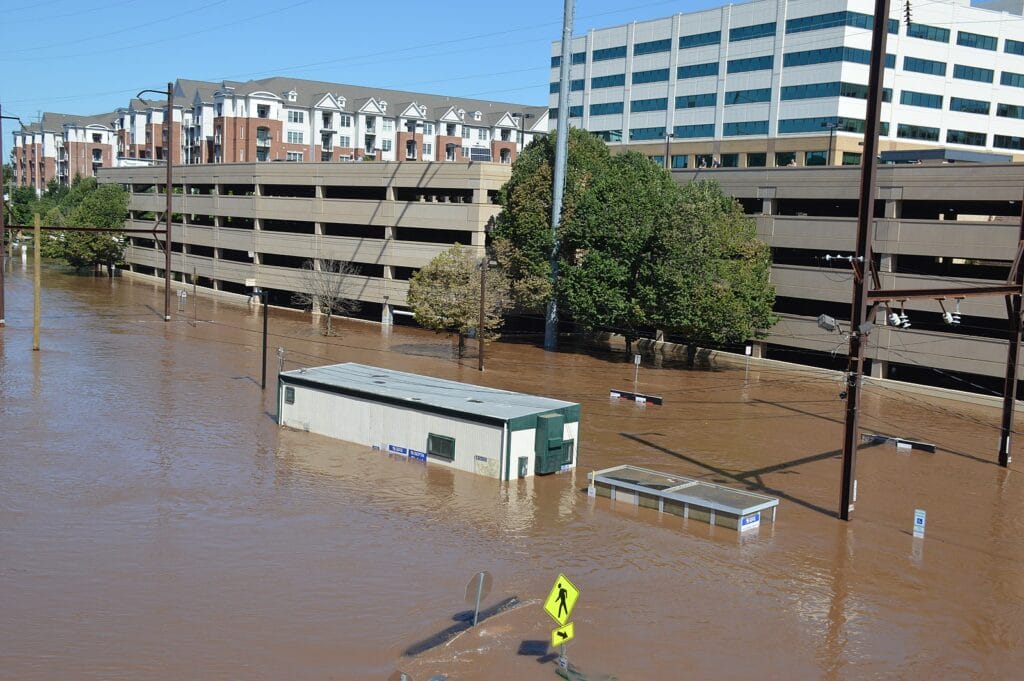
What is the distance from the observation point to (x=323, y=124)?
116812 mm

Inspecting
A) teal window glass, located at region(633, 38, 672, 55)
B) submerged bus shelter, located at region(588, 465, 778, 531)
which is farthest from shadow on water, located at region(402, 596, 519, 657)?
teal window glass, located at region(633, 38, 672, 55)

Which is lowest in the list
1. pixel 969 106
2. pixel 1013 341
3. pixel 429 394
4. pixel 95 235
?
pixel 429 394

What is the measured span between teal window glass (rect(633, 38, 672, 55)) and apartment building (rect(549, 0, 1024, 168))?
0.12 meters

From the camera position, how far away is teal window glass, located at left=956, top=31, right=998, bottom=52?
69250mm

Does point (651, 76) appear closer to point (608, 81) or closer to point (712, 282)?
point (608, 81)

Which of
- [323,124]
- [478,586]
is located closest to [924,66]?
[478,586]

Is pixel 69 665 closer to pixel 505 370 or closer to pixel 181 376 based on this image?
pixel 181 376

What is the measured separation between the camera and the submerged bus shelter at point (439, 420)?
26.8m

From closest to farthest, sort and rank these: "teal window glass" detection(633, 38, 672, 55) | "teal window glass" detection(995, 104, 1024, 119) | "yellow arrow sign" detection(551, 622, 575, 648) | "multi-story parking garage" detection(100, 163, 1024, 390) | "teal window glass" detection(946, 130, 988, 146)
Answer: "yellow arrow sign" detection(551, 622, 575, 648), "multi-story parking garage" detection(100, 163, 1024, 390), "teal window glass" detection(946, 130, 988, 146), "teal window glass" detection(995, 104, 1024, 119), "teal window glass" detection(633, 38, 672, 55)

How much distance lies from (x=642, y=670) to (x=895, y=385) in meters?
33.7

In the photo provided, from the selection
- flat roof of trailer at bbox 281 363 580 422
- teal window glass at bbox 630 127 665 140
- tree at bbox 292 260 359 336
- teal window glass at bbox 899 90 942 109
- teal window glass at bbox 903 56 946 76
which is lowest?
flat roof of trailer at bbox 281 363 580 422

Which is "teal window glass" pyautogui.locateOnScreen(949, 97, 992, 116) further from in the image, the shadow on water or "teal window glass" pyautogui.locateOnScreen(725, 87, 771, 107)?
the shadow on water

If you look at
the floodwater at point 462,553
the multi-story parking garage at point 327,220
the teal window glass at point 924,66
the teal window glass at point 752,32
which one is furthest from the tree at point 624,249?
the teal window glass at point 924,66

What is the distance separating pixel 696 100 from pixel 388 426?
55699 millimetres
